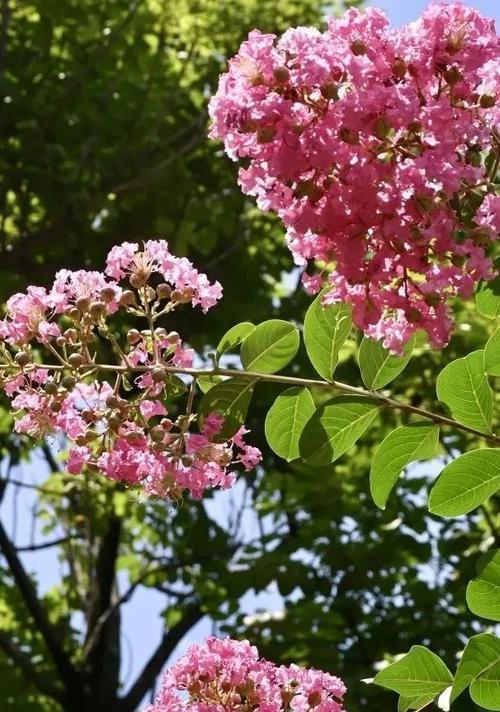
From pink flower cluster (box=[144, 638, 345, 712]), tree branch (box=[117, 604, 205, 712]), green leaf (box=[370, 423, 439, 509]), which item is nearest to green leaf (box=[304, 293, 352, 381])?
green leaf (box=[370, 423, 439, 509])

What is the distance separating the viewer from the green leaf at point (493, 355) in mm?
1542

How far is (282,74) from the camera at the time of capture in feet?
4.40

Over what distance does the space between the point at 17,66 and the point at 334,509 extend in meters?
2.59

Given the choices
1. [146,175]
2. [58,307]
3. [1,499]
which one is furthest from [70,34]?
[58,307]

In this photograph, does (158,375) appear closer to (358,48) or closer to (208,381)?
(208,381)

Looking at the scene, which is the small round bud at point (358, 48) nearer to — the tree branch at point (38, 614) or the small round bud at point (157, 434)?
the small round bud at point (157, 434)

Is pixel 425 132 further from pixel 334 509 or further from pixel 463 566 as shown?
pixel 334 509

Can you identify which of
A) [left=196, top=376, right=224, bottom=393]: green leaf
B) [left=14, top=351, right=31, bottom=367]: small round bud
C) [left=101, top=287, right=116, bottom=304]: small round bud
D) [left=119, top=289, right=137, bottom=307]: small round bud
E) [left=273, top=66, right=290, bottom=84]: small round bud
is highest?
[left=273, top=66, right=290, bottom=84]: small round bud

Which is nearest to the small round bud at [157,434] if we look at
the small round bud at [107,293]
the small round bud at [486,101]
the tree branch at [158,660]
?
the small round bud at [107,293]

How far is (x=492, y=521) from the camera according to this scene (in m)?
3.93

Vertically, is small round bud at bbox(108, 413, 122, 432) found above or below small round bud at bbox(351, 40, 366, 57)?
below

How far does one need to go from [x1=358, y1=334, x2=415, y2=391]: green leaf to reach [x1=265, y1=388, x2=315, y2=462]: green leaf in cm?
11

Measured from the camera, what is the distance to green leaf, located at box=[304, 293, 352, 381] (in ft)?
5.47

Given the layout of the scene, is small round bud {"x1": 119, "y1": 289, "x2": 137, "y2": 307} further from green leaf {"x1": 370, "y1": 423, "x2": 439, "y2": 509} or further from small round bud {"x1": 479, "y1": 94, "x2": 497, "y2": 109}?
small round bud {"x1": 479, "y1": 94, "x2": 497, "y2": 109}
